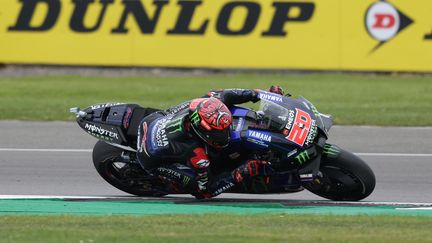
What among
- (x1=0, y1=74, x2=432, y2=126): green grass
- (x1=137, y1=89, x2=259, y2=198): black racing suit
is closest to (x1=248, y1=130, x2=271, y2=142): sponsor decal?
(x1=137, y1=89, x2=259, y2=198): black racing suit

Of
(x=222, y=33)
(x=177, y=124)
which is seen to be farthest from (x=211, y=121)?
(x=222, y=33)

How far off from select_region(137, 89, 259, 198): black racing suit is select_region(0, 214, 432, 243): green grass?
692 mm

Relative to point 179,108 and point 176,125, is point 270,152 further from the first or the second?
point 179,108

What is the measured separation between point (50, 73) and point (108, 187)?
34.5ft

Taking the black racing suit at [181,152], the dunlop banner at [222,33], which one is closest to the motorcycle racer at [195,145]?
the black racing suit at [181,152]

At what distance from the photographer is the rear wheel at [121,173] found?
29.3 feet

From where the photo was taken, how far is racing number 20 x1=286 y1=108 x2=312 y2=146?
26.5 ft

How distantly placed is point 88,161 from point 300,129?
12.5ft

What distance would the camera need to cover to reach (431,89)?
17.7 m

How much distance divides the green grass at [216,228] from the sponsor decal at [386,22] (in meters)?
11.6

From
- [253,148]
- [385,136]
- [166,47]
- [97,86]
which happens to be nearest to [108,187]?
[253,148]

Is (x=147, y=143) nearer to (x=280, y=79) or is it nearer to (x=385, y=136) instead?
(x=385, y=136)

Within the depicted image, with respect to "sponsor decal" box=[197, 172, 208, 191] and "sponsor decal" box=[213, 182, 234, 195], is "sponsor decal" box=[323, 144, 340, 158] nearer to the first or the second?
"sponsor decal" box=[213, 182, 234, 195]

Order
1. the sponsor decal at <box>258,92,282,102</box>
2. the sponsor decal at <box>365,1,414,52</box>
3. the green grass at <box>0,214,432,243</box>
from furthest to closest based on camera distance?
the sponsor decal at <box>365,1,414,52</box> < the sponsor decal at <box>258,92,282,102</box> < the green grass at <box>0,214,432,243</box>
